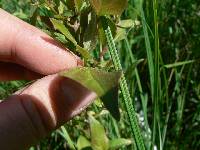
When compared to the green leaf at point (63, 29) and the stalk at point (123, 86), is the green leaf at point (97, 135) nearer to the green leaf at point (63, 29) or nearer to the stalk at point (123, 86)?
the stalk at point (123, 86)

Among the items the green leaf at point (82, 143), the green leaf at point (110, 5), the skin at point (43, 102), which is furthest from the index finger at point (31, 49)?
the green leaf at point (82, 143)

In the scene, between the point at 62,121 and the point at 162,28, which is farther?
the point at 162,28

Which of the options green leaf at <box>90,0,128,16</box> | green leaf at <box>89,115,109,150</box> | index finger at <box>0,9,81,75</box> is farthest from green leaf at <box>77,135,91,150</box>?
green leaf at <box>90,0,128,16</box>

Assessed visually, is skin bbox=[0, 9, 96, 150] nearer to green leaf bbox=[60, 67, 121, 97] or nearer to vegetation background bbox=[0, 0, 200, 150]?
green leaf bbox=[60, 67, 121, 97]

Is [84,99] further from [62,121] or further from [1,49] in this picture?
[1,49]

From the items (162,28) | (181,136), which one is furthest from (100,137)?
(162,28)

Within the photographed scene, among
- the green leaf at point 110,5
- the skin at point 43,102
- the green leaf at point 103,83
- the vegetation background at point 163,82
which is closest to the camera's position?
the green leaf at point 103,83

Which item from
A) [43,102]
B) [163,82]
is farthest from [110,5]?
[163,82]
